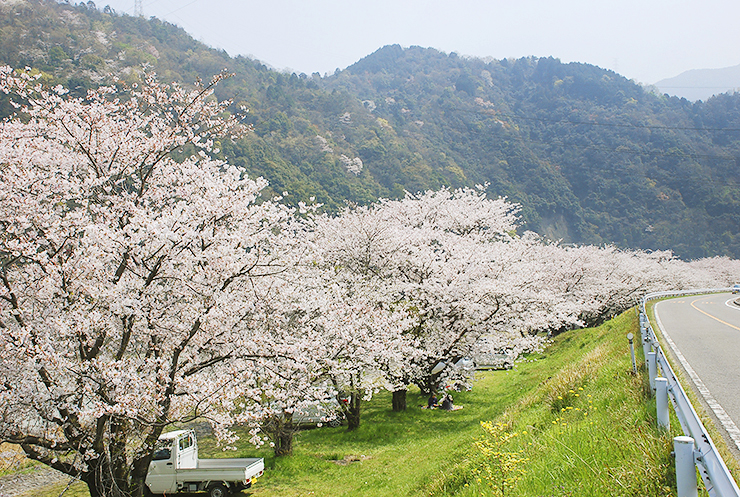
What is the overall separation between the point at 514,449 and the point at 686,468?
460 centimetres

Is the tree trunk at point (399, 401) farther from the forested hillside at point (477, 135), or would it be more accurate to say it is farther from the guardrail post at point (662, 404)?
the forested hillside at point (477, 135)

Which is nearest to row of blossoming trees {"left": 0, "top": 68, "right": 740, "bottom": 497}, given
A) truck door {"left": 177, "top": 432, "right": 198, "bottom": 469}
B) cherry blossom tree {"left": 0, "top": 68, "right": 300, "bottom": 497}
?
cherry blossom tree {"left": 0, "top": 68, "right": 300, "bottom": 497}

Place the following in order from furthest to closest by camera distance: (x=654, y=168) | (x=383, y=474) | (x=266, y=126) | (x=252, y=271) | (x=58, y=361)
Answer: (x=654, y=168)
(x=266, y=126)
(x=383, y=474)
(x=252, y=271)
(x=58, y=361)

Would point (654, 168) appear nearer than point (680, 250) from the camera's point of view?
No

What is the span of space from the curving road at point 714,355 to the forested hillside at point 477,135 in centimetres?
4819

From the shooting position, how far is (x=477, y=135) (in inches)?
4970

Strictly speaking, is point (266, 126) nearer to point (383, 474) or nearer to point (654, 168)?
point (383, 474)

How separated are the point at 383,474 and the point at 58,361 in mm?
8753

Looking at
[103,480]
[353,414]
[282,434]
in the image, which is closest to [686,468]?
[103,480]

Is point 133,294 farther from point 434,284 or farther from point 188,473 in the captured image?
point 434,284

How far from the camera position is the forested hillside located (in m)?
73.9

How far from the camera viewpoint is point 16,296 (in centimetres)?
811

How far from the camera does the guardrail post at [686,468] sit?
118 inches

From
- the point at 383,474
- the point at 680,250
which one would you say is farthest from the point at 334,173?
the point at 680,250
